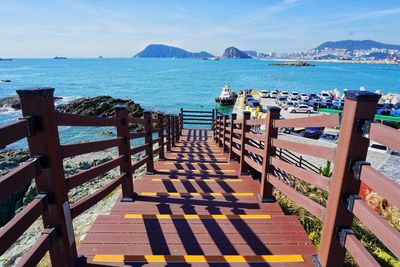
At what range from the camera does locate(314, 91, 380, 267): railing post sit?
6.62ft

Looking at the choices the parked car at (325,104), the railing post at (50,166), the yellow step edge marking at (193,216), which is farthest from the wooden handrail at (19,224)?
the parked car at (325,104)

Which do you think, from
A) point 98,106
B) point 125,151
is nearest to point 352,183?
point 125,151

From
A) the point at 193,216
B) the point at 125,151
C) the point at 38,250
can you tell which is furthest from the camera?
the point at 125,151

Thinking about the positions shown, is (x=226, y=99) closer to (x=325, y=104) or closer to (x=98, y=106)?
(x=325, y=104)

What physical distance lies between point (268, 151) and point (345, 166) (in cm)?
190

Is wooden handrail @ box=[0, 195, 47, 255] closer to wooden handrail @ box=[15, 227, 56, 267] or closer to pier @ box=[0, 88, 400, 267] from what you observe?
pier @ box=[0, 88, 400, 267]

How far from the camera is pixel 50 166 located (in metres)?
2.21

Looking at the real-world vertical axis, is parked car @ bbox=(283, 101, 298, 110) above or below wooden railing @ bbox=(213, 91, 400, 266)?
below

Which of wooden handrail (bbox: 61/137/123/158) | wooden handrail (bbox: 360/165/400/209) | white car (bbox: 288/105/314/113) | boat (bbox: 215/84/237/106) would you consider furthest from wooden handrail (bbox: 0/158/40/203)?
boat (bbox: 215/84/237/106)

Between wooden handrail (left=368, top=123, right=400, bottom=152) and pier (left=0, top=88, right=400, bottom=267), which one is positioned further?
pier (left=0, top=88, right=400, bottom=267)

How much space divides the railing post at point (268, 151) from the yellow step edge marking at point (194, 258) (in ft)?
4.73

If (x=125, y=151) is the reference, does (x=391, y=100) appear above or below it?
below

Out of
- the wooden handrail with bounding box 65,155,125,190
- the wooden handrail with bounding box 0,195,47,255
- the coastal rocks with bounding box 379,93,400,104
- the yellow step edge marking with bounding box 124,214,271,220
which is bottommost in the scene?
the coastal rocks with bounding box 379,93,400,104

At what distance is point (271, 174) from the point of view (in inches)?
160
